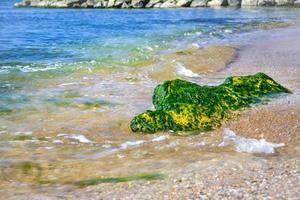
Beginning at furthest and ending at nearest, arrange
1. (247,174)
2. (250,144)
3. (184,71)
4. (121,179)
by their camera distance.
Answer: (184,71), (250,144), (121,179), (247,174)

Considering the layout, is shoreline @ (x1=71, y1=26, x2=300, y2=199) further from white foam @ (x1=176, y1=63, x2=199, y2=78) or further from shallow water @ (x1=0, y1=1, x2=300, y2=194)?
white foam @ (x1=176, y1=63, x2=199, y2=78)

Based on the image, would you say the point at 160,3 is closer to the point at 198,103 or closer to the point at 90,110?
the point at 90,110

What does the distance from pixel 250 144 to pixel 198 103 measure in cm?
194

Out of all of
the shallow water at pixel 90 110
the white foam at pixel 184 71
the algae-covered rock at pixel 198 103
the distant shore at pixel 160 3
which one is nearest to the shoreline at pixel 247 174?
the algae-covered rock at pixel 198 103

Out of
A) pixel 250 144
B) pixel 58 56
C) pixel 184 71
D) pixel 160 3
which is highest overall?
pixel 250 144

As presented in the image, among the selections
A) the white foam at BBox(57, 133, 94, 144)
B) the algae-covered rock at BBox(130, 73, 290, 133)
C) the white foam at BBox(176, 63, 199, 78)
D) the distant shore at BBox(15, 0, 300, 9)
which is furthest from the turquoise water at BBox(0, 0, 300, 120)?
the distant shore at BBox(15, 0, 300, 9)

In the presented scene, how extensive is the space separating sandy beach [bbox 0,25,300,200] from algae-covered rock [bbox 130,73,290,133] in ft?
1.25

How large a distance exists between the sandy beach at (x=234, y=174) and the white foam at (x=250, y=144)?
131 mm

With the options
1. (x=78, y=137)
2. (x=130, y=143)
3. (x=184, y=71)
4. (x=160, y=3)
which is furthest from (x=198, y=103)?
(x=160, y=3)

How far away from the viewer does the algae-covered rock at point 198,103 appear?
349 inches

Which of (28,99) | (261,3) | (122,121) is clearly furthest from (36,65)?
(261,3)

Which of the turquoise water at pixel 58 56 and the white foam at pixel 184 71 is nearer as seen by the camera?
the turquoise water at pixel 58 56

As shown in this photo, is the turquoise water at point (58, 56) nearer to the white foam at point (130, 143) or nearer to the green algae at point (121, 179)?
the white foam at point (130, 143)

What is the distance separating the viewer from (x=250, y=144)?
25.3 feet
